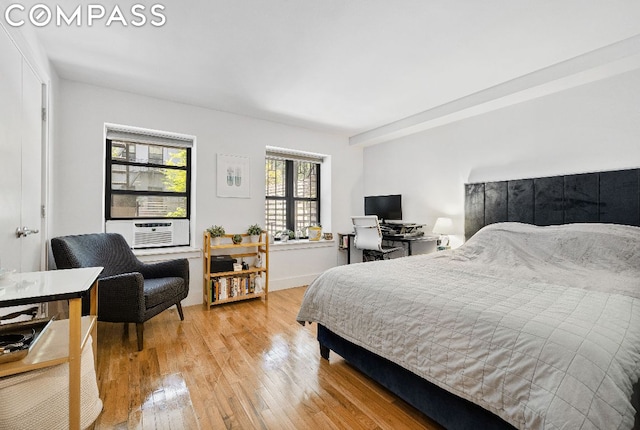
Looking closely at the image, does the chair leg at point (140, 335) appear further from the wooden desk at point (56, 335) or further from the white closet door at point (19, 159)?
the wooden desk at point (56, 335)

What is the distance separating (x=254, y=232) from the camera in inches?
152

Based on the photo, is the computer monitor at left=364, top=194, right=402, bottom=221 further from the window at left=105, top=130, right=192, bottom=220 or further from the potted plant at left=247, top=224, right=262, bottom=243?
the window at left=105, top=130, right=192, bottom=220

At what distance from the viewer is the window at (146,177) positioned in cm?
334

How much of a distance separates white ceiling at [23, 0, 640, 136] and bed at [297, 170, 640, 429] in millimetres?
1365

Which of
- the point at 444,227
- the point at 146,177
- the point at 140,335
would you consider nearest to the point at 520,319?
the point at 444,227

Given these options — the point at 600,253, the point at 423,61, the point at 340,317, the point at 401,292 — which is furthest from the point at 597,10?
the point at 340,317

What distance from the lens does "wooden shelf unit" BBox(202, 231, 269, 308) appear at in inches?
136

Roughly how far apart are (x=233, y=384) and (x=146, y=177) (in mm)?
2736

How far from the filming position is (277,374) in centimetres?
200

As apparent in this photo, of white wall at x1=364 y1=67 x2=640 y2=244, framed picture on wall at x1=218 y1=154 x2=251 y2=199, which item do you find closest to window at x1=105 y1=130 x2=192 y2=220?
framed picture on wall at x1=218 y1=154 x2=251 y2=199

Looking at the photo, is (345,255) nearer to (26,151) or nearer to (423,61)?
(423,61)

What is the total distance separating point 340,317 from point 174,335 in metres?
1.66

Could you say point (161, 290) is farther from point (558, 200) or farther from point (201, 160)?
point (558, 200)

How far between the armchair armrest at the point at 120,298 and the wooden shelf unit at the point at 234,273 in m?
1.08
